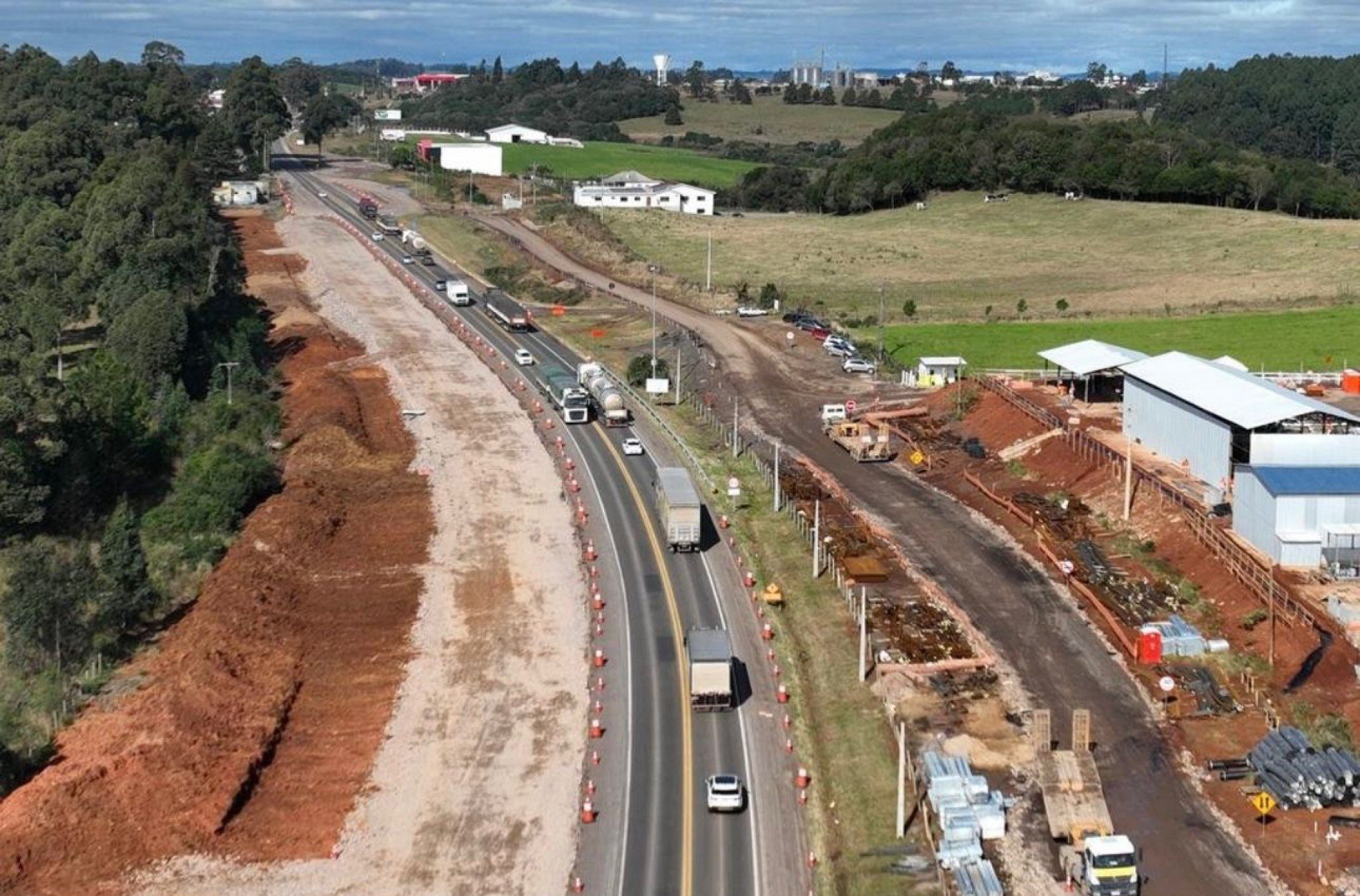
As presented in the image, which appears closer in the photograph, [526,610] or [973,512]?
[526,610]

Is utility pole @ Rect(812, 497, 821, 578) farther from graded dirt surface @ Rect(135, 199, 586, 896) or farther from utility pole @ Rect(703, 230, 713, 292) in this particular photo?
utility pole @ Rect(703, 230, 713, 292)

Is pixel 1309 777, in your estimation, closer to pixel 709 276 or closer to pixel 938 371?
pixel 938 371

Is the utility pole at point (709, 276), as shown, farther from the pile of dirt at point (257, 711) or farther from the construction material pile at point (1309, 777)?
the construction material pile at point (1309, 777)

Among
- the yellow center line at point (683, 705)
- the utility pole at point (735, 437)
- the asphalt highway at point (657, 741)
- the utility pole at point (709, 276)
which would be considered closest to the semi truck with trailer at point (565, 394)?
the utility pole at point (735, 437)

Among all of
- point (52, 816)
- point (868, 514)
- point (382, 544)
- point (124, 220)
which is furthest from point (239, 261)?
point (52, 816)

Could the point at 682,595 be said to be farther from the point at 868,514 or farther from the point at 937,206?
the point at 937,206

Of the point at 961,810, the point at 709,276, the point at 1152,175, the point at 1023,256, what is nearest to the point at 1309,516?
the point at 961,810
